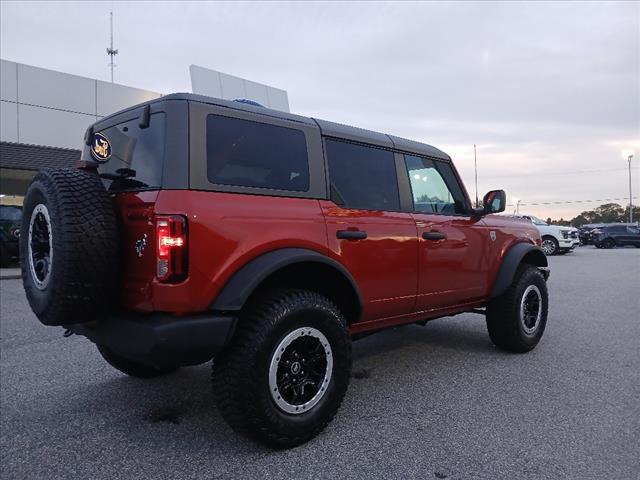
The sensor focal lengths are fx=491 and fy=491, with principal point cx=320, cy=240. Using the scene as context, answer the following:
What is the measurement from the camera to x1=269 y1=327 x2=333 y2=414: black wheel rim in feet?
8.88

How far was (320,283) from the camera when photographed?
3188 mm

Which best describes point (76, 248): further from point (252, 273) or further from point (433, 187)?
point (433, 187)

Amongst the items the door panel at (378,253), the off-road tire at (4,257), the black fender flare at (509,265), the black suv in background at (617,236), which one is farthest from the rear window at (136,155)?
the black suv in background at (617,236)

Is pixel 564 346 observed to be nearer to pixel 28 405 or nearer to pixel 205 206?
pixel 205 206

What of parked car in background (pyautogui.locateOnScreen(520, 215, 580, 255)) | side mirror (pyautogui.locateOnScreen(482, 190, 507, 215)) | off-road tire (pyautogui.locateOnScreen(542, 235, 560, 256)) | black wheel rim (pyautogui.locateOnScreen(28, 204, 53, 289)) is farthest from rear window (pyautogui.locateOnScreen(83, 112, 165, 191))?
off-road tire (pyautogui.locateOnScreen(542, 235, 560, 256))

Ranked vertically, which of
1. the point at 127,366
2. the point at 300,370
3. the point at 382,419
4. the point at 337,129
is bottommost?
the point at 382,419

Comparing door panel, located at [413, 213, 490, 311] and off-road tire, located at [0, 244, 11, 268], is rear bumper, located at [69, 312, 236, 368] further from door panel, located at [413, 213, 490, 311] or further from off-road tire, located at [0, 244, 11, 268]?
off-road tire, located at [0, 244, 11, 268]

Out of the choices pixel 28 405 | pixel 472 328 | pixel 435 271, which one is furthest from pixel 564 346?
pixel 28 405

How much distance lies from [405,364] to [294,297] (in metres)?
1.99

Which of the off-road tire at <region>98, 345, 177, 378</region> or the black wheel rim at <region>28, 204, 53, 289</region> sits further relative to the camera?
the off-road tire at <region>98, 345, 177, 378</region>

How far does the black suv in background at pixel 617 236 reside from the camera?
28875 mm

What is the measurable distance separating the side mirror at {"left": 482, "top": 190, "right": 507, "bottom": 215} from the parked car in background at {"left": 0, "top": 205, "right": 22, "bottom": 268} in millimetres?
13046

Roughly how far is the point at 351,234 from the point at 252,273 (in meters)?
0.84

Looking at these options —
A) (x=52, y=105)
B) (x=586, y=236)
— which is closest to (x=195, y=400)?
(x=52, y=105)
